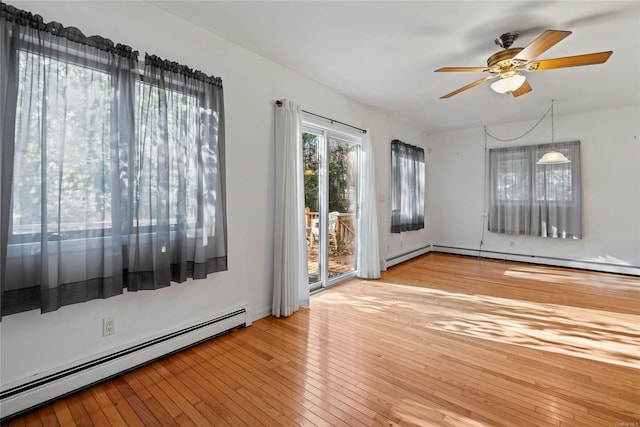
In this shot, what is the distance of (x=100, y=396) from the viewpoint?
1855 millimetres

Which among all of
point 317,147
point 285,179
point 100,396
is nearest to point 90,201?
point 100,396

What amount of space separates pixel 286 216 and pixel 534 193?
4938 mm

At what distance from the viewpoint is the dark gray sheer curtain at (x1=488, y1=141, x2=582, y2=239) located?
16.9ft

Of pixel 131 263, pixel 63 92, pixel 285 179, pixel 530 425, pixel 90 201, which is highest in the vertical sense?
pixel 63 92

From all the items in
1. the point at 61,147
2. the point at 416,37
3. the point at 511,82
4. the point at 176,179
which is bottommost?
the point at 176,179

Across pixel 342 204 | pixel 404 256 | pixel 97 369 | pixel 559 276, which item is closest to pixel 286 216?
pixel 342 204

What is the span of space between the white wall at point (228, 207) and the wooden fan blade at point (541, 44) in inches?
85.4

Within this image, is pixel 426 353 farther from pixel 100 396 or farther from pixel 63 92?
pixel 63 92

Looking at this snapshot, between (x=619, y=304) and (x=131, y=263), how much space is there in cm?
513

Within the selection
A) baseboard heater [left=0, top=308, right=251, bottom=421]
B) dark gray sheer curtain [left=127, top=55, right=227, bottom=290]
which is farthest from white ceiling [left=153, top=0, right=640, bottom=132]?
baseboard heater [left=0, top=308, right=251, bottom=421]

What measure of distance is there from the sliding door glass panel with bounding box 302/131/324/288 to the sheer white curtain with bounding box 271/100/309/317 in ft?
1.88

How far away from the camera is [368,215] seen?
4520mm

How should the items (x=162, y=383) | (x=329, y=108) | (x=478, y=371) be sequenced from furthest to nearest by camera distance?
(x=329, y=108)
(x=478, y=371)
(x=162, y=383)

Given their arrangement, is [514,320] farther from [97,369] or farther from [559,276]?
[97,369]
